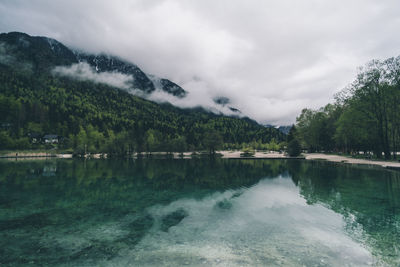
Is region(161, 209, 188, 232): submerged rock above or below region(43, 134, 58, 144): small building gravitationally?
below

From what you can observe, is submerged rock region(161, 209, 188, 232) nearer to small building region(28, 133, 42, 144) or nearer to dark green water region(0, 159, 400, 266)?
dark green water region(0, 159, 400, 266)

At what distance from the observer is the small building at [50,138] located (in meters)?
134

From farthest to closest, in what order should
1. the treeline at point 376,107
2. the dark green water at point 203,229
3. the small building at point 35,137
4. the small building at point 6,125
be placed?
1. the small building at point 6,125
2. the small building at point 35,137
3. the treeline at point 376,107
4. the dark green water at point 203,229

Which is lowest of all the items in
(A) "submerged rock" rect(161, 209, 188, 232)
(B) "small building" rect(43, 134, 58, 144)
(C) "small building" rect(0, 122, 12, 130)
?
(A) "submerged rock" rect(161, 209, 188, 232)

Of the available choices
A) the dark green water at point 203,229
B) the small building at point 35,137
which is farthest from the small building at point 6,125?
the dark green water at point 203,229

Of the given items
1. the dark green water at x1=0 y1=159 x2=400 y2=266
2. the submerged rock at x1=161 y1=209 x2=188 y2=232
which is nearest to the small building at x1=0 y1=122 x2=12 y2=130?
the dark green water at x1=0 y1=159 x2=400 y2=266

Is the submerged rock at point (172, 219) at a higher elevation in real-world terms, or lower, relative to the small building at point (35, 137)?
lower

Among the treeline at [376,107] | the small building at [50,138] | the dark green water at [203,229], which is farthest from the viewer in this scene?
the small building at [50,138]

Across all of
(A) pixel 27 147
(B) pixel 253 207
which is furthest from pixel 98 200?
(A) pixel 27 147

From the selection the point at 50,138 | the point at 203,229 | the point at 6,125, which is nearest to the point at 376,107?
the point at 203,229

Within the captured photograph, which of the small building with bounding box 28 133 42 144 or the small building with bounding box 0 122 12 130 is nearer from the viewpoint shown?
the small building with bounding box 28 133 42 144

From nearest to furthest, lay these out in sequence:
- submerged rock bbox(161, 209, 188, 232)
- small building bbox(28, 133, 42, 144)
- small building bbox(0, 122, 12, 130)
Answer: submerged rock bbox(161, 209, 188, 232)
small building bbox(28, 133, 42, 144)
small building bbox(0, 122, 12, 130)

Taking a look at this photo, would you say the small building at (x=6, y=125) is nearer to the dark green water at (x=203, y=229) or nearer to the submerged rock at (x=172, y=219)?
the dark green water at (x=203, y=229)

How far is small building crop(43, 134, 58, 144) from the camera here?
134125 millimetres
